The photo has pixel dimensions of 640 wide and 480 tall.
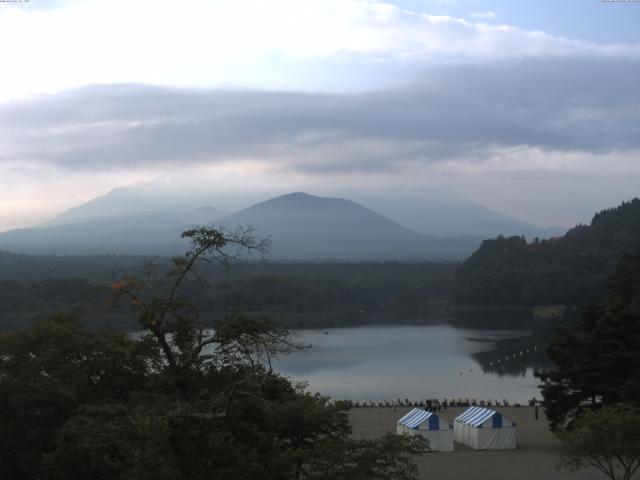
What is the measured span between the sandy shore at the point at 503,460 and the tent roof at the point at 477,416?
426 millimetres

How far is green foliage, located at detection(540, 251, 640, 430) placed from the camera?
12.8 m

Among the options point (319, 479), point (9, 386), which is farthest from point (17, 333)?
point (319, 479)

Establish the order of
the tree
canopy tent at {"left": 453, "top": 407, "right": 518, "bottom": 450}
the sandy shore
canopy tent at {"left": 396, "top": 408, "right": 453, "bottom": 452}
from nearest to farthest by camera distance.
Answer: the tree
the sandy shore
canopy tent at {"left": 396, "top": 408, "right": 453, "bottom": 452}
canopy tent at {"left": 453, "top": 407, "right": 518, "bottom": 450}

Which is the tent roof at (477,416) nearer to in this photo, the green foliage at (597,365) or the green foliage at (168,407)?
the green foliage at (597,365)

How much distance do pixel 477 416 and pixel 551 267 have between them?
44.4 metres

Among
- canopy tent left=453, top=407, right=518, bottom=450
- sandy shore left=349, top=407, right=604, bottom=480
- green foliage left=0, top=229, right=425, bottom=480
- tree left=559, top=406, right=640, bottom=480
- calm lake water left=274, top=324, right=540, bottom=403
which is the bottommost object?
calm lake water left=274, top=324, right=540, bottom=403

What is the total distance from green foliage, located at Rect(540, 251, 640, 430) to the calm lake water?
563cm

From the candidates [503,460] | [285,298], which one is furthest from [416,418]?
[285,298]

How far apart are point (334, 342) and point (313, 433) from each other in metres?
27.0

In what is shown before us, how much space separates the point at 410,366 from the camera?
28203 millimetres

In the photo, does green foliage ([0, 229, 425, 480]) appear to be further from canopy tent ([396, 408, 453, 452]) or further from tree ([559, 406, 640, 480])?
canopy tent ([396, 408, 453, 452])

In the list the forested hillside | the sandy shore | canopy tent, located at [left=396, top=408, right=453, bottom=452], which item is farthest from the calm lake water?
the forested hillside

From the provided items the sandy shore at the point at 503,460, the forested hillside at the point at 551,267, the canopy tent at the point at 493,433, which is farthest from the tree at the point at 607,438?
the forested hillside at the point at 551,267

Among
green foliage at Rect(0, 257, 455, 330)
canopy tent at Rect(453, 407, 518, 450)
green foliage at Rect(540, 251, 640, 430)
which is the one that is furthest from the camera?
green foliage at Rect(0, 257, 455, 330)
